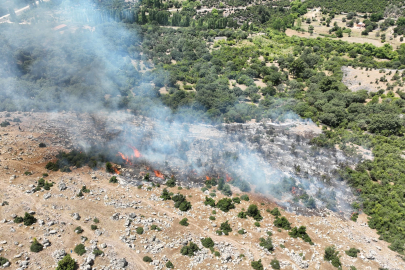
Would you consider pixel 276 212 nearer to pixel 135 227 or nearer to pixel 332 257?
pixel 332 257

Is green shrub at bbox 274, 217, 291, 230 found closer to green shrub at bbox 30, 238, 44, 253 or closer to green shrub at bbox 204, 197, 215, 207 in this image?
green shrub at bbox 204, 197, 215, 207

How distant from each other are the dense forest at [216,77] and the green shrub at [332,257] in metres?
5.64

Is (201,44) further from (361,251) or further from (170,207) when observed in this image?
(361,251)

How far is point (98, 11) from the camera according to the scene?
7612 centimetres

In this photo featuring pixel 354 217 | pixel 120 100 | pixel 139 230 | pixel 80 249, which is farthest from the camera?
pixel 120 100

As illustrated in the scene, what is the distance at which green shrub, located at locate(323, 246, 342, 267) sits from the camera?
2211cm

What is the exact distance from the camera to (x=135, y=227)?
77.3 feet

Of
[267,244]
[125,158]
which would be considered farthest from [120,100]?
[267,244]

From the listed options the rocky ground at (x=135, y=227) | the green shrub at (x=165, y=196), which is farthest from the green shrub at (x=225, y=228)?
the green shrub at (x=165, y=196)

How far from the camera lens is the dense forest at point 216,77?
35.6 metres

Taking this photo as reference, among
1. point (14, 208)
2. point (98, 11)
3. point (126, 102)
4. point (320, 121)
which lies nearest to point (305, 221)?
point (320, 121)

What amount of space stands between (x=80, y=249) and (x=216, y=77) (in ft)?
123

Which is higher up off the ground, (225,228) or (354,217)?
(225,228)

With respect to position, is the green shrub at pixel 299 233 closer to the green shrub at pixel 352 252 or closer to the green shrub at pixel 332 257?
the green shrub at pixel 332 257
